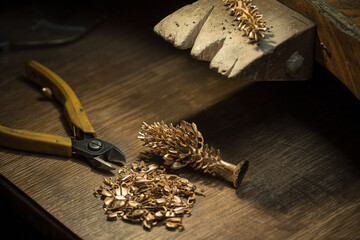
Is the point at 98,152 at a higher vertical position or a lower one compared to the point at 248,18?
lower

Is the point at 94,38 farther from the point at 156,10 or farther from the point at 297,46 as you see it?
the point at 297,46

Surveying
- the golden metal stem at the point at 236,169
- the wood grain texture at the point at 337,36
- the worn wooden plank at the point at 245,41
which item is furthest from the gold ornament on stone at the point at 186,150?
the wood grain texture at the point at 337,36

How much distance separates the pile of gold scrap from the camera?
943 millimetres

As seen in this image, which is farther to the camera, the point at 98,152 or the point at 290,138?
the point at 290,138

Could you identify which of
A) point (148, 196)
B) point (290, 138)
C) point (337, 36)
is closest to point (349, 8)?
point (337, 36)

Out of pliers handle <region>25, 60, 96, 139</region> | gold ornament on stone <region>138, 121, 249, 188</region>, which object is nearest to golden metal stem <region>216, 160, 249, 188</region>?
gold ornament on stone <region>138, 121, 249, 188</region>

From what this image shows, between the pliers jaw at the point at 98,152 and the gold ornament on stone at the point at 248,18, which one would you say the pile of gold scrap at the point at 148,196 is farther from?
the gold ornament on stone at the point at 248,18

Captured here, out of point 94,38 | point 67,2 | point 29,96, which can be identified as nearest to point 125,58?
point 94,38

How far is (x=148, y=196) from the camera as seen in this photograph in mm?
972

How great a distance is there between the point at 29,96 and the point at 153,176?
0.50 meters

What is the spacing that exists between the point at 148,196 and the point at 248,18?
1.40ft

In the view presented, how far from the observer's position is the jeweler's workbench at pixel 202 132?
0.95 m

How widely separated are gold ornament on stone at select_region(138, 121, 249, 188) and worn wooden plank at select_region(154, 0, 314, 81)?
0.15 meters

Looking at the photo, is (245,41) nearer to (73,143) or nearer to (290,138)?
(290,138)
